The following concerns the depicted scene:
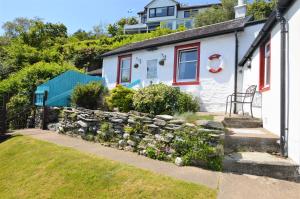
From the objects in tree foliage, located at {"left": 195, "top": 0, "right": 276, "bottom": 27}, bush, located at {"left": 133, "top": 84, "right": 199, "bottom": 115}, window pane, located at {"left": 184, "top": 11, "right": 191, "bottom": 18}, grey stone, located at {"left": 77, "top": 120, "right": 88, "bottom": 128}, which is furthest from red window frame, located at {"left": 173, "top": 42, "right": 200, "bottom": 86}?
window pane, located at {"left": 184, "top": 11, "right": 191, "bottom": 18}

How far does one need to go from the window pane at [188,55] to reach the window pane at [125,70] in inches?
163

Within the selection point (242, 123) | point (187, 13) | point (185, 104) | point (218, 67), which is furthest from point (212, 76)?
point (187, 13)

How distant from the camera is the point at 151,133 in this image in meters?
6.51

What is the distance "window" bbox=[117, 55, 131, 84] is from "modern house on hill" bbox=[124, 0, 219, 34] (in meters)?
33.6

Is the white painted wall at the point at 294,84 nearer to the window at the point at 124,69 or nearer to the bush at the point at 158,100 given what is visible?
the bush at the point at 158,100

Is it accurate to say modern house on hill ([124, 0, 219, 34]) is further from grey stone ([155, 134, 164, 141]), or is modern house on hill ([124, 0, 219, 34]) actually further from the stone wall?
grey stone ([155, 134, 164, 141])

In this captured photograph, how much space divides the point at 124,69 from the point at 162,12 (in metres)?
38.0

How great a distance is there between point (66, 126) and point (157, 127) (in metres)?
4.73

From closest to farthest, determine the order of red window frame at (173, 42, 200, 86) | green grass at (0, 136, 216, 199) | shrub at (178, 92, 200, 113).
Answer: green grass at (0, 136, 216, 199) < shrub at (178, 92, 200, 113) < red window frame at (173, 42, 200, 86)

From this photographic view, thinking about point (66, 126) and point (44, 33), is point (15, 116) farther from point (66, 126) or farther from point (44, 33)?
point (44, 33)

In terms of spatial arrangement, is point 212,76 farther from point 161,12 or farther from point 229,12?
point 161,12

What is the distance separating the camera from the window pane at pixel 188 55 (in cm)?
1239

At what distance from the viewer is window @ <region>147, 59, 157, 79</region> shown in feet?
46.2

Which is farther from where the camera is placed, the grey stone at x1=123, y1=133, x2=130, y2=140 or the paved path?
the grey stone at x1=123, y1=133, x2=130, y2=140
